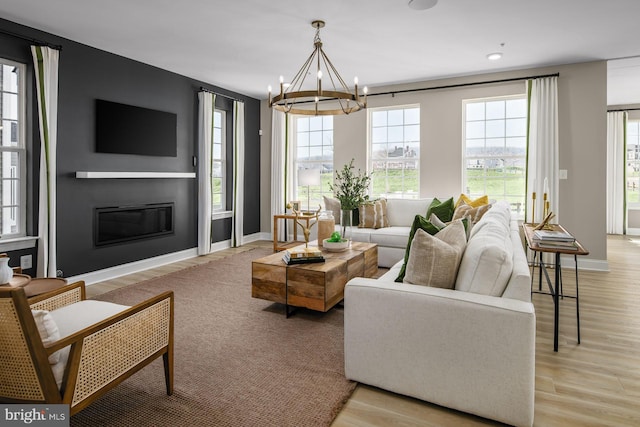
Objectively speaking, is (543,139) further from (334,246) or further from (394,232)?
(334,246)

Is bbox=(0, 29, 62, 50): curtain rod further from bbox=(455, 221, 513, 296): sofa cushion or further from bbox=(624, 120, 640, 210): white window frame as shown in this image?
bbox=(624, 120, 640, 210): white window frame

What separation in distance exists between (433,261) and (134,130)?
13.7 ft

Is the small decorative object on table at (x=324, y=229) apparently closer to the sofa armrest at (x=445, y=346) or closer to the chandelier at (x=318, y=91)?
the chandelier at (x=318, y=91)

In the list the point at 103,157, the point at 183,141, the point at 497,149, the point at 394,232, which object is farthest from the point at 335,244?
the point at 497,149

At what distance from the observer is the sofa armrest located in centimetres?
175

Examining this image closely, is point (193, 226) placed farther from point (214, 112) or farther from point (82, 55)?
A: point (82, 55)

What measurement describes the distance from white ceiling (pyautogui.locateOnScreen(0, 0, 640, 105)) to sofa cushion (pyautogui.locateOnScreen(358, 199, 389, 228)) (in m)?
1.84

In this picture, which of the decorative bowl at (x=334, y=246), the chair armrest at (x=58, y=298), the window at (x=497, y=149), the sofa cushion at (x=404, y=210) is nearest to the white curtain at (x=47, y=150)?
the chair armrest at (x=58, y=298)

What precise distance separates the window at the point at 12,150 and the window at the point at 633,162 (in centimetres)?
988

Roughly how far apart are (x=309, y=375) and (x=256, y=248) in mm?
4228

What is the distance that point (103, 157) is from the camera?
4.48 m

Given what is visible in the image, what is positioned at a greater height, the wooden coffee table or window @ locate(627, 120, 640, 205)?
window @ locate(627, 120, 640, 205)

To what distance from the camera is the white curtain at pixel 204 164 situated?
5.76m

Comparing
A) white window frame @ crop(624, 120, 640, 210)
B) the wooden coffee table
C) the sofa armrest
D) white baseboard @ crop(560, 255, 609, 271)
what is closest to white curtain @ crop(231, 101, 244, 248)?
the wooden coffee table
